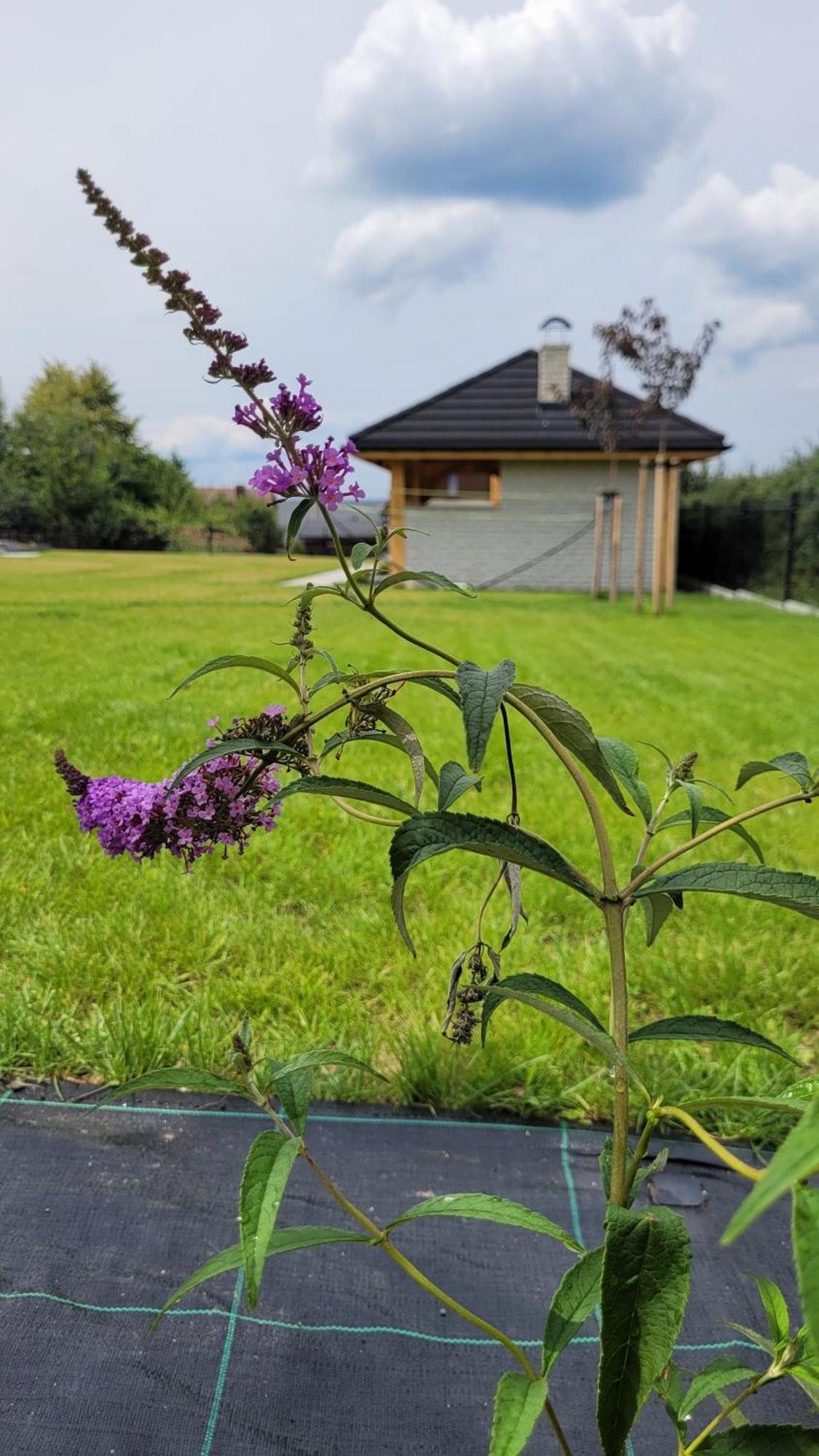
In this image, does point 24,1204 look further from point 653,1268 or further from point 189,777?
point 653,1268

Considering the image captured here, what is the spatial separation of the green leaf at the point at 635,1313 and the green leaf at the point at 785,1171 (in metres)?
0.26

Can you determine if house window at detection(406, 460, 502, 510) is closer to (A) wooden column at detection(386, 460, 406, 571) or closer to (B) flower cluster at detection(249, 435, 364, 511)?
(A) wooden column at detection(386, 460, 406, 571)

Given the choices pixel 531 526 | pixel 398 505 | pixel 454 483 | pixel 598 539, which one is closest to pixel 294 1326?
pixel 598 539

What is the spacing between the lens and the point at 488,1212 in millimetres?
683

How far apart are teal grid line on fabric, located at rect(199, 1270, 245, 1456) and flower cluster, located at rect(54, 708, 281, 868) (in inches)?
23.6

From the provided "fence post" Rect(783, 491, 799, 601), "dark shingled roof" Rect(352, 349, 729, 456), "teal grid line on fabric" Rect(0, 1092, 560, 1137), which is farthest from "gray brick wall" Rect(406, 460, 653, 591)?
"teal grid line on fabric" Rect(0, 1092, 560, 1137)

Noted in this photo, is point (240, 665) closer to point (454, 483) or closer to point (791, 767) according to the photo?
point (791, 767)

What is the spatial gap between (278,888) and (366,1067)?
1526 mm

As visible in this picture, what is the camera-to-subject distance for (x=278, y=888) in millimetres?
2197

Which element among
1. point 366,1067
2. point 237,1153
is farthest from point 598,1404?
point 237,1153

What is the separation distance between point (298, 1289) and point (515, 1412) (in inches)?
22.4

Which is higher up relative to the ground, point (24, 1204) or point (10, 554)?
point (10, 554)

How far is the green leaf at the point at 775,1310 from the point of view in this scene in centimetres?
72

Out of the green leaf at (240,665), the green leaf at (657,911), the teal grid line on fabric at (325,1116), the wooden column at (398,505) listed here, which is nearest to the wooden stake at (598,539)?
the wooden column at (398,505)
